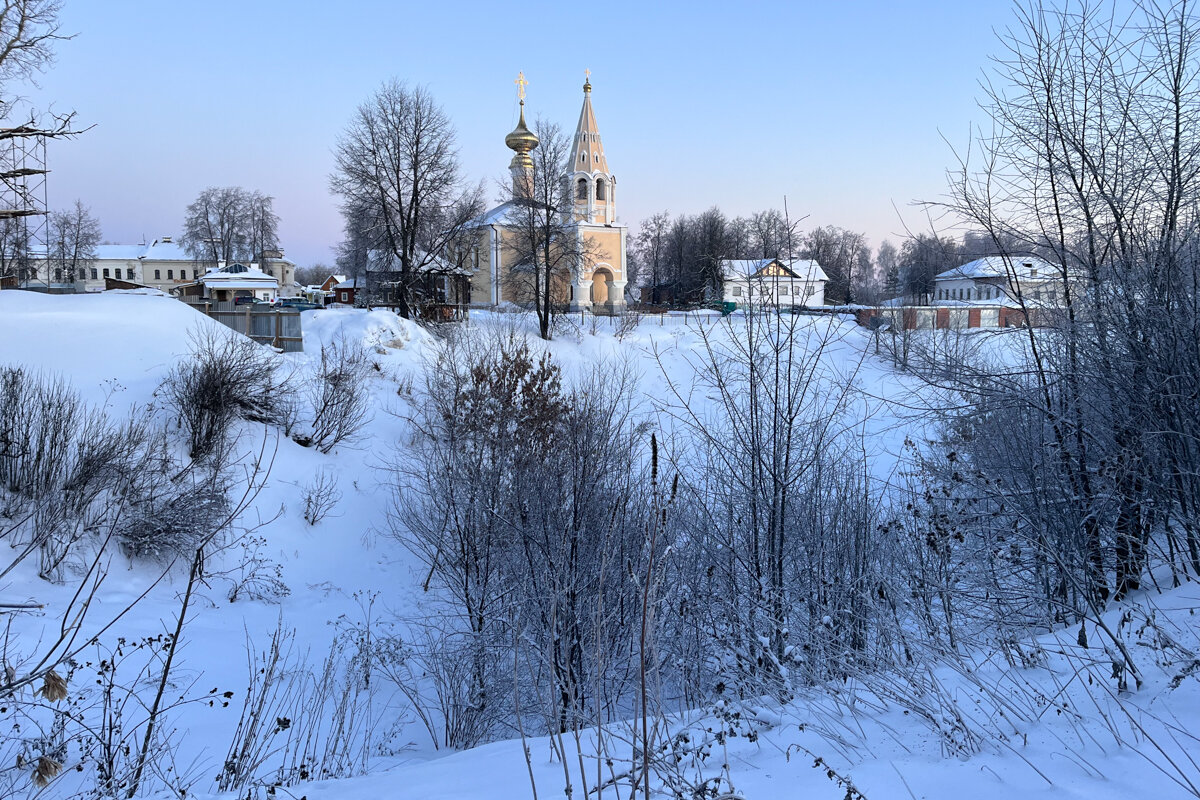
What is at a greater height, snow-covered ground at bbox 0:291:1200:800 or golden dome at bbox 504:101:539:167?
golden dome at bbox 504:101:539:167

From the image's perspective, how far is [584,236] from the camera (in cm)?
4228

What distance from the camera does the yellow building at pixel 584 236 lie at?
1567 inches

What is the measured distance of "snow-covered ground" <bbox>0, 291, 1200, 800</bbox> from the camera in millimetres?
3404

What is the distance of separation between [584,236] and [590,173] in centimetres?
394

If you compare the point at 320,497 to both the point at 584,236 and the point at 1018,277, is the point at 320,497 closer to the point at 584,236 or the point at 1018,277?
the point at 1018,277

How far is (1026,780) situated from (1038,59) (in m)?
7.72

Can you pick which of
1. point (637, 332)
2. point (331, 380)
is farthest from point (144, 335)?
point (637, 332)

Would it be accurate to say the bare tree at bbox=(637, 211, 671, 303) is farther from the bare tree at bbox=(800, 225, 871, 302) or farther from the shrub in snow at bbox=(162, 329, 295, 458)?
the shrub in snow at bbox=(162, 329, 295, 458)

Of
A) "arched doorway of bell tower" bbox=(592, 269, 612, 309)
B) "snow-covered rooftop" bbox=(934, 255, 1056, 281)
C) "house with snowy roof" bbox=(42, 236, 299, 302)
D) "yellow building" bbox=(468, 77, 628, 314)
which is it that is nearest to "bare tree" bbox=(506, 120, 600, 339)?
"yellow building" bbox=(468, 77, 628, 314)

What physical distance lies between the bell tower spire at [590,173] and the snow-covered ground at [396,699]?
19.5 metres

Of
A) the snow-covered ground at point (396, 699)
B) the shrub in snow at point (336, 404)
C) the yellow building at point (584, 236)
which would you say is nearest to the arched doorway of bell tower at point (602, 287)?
the yellow building at point (584, 236)

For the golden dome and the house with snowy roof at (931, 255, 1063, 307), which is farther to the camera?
the golden dome

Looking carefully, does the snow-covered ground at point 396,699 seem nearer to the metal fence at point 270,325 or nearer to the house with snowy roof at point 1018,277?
the metal fence at point 270,325

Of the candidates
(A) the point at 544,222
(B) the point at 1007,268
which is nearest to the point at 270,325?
(A) the point at 544,222
